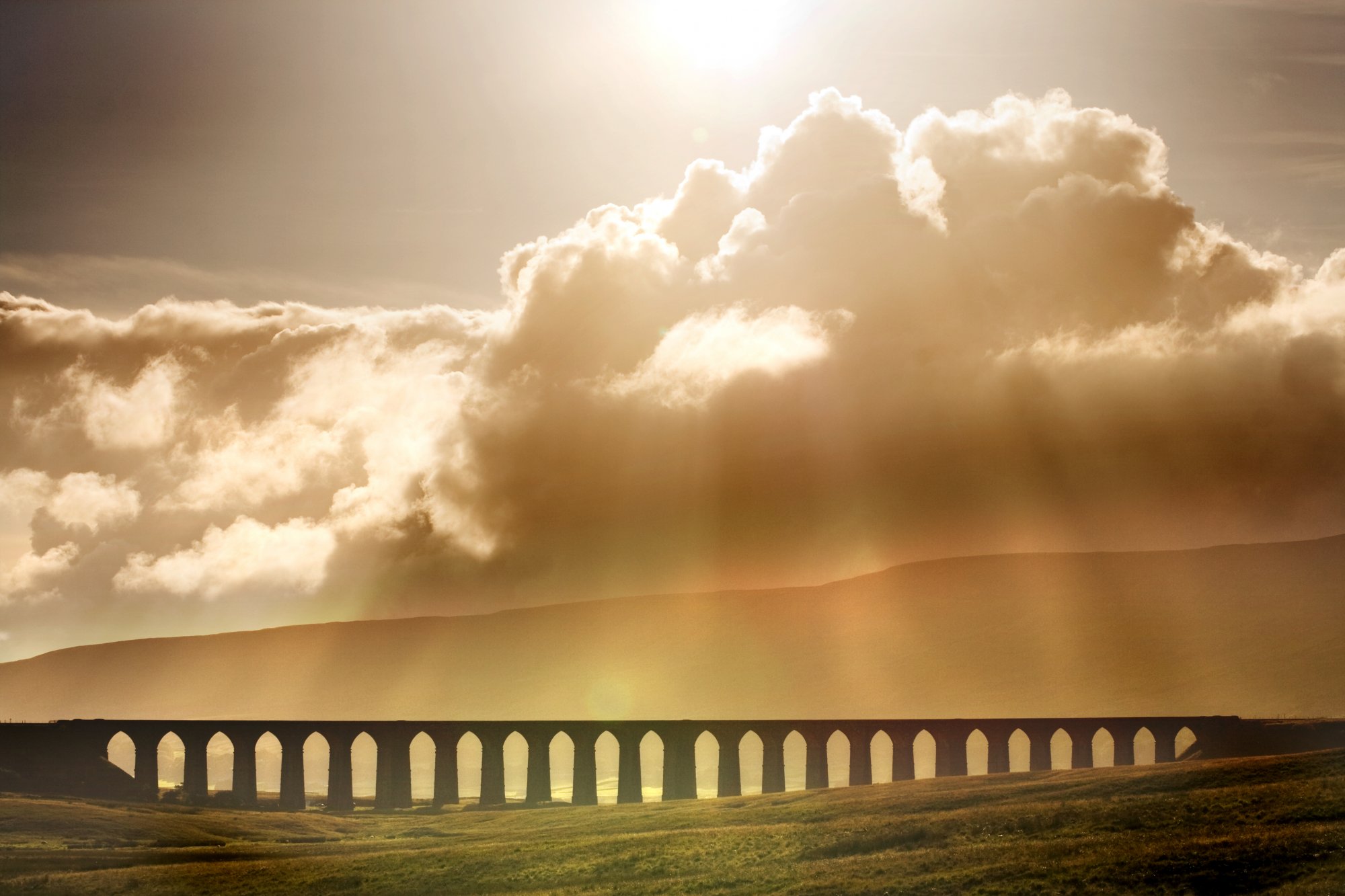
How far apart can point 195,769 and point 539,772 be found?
27973 millimetres

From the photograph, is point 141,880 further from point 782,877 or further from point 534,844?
point 782,877

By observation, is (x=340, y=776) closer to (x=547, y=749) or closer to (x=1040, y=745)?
(x=547, y=749)

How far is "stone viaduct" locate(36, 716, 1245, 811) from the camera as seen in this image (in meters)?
106

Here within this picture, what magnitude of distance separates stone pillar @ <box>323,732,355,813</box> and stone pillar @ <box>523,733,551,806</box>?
48.3 ft

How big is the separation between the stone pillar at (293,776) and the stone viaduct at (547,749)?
8 cm

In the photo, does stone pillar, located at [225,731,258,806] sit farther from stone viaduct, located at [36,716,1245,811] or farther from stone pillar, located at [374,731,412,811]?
stone pillar, located at [374,731,412,811]

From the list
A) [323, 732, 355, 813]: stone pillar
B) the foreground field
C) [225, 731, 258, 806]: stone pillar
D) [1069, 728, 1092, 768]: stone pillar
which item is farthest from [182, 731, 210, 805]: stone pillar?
[1069, 728, 1092, 768]: stone pillar

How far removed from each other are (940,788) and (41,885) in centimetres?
4786

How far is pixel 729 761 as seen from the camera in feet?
356

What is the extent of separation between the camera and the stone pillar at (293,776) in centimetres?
10525

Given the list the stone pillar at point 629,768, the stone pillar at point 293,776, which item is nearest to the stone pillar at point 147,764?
the stone pillar at point 293,776

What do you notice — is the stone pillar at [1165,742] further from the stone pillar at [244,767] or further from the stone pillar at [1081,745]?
the stone pillar at [244,767]

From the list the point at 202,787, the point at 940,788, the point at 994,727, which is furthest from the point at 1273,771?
the point at 202,787

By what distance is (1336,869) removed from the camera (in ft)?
133
